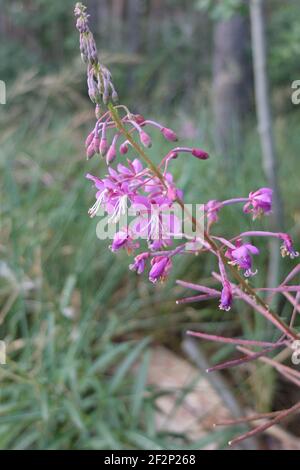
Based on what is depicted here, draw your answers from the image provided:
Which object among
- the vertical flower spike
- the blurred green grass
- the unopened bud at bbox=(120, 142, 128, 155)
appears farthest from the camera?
the blurred green grass

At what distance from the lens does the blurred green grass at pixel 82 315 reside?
1.62 meters

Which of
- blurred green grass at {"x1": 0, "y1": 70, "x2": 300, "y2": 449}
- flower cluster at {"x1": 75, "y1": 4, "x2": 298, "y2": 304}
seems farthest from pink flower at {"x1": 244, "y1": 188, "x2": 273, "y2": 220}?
blurred green grass at {"x1": 0, "y1": 70, "x2": 300, "y2": 449}

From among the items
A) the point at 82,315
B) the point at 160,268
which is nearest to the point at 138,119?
the point at 160,268

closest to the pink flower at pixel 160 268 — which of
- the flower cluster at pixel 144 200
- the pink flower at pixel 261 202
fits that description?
the flower cluster at pixel 144 200

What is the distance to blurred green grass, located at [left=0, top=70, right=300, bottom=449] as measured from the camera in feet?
5.33

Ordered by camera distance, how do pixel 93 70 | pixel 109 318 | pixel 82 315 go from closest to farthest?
1. pixel 93 70
2. pixel 82 315
3. pixel 109 318

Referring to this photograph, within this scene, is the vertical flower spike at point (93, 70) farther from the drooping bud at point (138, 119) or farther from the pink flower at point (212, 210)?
the pink flower at point (212, 210)

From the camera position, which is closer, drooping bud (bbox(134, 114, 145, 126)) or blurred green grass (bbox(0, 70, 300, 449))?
drooping bud (bbox(134, 114, 145, 126))

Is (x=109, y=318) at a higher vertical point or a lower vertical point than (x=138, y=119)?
lower

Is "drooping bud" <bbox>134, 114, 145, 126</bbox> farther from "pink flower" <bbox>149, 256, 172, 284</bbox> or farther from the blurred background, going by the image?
the blurred background

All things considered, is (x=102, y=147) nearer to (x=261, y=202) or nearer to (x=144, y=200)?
(x=144, y=200)

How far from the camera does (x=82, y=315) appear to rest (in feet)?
6.78

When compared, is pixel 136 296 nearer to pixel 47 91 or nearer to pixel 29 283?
pixel 29 283
